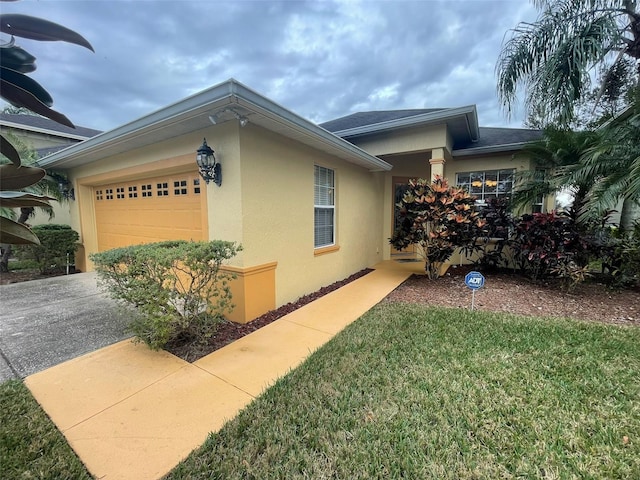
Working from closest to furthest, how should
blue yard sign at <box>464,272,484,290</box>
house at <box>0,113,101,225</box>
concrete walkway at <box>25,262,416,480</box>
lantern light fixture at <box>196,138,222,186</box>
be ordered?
concrete walkway at <box>25,262,416,480</box>
lantern light fixture at <box>196,138,222,186</box>
blue yard sign at <box>464,272,484,290</box>
house at <box>0,113,101,225</box>

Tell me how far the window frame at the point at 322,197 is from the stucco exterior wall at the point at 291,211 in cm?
11

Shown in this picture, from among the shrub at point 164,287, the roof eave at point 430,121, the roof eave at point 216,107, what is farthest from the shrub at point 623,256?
the shrub at point 164,287

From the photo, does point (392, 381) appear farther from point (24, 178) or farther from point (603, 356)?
point (24, 178)

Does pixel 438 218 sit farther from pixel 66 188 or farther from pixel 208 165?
pixel 66 188

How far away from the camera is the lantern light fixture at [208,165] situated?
4112mm

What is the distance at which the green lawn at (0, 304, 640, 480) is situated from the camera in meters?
1.87

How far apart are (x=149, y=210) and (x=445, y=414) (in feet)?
21.2

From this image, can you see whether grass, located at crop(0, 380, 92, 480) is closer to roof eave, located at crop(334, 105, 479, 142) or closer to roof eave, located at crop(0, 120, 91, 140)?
roof eave, located at crop(334, 105, 479, 142)

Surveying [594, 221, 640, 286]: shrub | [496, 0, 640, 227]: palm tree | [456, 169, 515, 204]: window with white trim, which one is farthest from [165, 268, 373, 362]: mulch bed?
[594, 221, 640, 286]: shrub

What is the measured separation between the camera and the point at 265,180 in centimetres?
451

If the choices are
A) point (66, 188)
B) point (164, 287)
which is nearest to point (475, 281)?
point (164, 287)

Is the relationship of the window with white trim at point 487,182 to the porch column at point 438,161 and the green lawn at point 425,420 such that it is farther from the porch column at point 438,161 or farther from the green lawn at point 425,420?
the green lawn at point 425,420

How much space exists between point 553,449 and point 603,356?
2.00 meters

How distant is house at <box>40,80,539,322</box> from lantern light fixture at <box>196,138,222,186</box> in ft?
0.36
